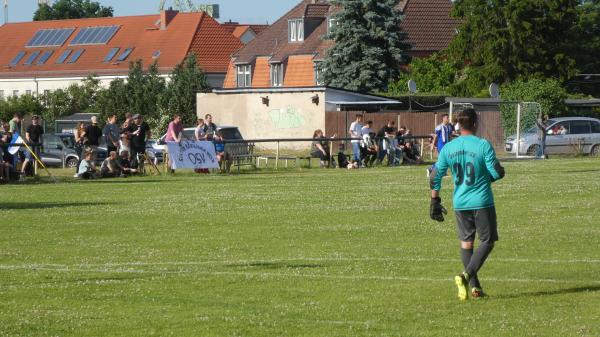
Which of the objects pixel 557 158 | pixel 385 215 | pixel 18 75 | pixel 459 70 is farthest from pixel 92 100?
pixel 385 215

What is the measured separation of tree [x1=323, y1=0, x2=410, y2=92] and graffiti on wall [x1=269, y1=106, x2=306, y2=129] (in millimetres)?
10028

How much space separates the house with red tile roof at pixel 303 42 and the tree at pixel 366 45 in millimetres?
8549

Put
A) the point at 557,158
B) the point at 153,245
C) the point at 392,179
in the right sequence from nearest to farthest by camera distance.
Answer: the point at 153,245, the point at 392,179, the point at 557,158

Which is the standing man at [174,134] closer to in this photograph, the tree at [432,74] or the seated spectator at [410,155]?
the seated spectator at [410,155]

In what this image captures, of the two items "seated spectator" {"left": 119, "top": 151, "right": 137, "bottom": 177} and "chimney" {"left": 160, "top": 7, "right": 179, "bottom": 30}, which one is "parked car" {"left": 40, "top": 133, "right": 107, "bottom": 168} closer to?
"seated spectator" {"left": 119, "top": 151, "right": 137, "bottom": 177}

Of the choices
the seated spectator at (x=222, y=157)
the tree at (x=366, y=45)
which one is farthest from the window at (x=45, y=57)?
Answer: the seated spectator at (x=222, y=157)

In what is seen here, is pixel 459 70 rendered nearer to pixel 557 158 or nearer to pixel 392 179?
pixel 557 158

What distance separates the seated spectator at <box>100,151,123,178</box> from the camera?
34.7 metres

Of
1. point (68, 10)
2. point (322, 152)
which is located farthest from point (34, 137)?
point (68, 10)

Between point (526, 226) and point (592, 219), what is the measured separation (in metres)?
1.46

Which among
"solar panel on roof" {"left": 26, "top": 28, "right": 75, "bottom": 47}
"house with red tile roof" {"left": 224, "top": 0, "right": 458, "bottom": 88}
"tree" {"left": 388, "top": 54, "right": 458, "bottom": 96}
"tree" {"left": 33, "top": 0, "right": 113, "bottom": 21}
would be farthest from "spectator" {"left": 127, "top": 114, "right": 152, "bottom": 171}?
"tree" {"left": 33, "top": 0, "right": 113, "bottom": 21}

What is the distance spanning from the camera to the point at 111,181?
108ft

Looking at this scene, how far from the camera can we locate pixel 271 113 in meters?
61.5

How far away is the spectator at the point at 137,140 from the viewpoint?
35688 mm
